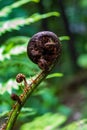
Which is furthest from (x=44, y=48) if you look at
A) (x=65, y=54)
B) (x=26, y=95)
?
(x=65, y=54)

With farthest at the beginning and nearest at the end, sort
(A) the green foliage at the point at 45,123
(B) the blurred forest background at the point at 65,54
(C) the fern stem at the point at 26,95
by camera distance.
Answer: (B) the blurred forest background at the point at 65,54 < (A) the green foliage at the point at 45,123 < (C) the fern stem at the point at 26,95

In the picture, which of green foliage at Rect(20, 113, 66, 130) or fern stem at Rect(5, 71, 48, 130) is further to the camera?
green foliage at Rect(20, 113, 66, 130)

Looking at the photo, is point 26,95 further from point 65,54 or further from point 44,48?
point 65,54

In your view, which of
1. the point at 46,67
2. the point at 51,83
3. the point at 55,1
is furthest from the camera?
the point at 51,83

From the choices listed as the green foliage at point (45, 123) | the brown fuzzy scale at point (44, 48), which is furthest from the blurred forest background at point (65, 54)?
→ the brown fuzzy scale at point (44, 48)

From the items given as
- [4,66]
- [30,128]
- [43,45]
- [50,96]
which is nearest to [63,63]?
[50,96]

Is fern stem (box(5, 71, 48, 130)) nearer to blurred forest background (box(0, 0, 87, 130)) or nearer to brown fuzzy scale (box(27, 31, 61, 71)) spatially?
brown fuzzy scale (box(27, 31, 61, 71))

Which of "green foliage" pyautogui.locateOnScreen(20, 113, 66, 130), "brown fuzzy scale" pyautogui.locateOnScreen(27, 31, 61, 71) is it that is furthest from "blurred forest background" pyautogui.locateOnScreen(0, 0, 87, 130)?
"brown fuzzy scale" pyautogui.locateOnScreen(27, 31, 61, 71)

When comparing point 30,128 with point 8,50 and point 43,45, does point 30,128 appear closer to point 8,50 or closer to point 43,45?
point 8,50

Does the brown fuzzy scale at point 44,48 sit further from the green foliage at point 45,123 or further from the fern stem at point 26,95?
the green foliage at point 45,123
